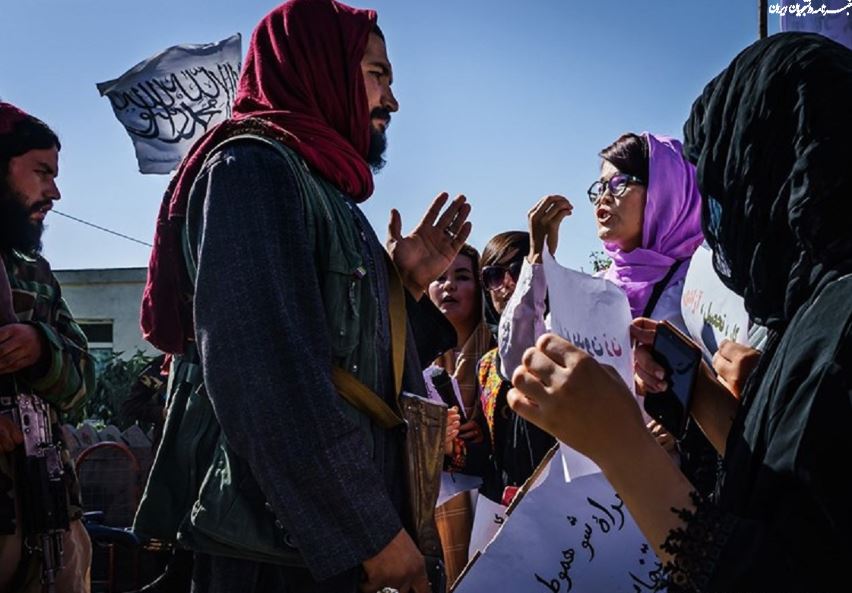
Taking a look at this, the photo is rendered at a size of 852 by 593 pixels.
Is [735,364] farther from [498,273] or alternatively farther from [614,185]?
[498,273]

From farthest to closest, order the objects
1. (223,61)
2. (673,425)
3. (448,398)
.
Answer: (223,61), (448,398), (673,425)

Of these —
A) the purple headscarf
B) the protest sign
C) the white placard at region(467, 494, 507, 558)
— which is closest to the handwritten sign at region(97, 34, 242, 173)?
the purple headscarf

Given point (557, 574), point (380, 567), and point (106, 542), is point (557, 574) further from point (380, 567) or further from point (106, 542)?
point (106, 542)

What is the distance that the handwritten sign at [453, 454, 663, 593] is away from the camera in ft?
5.40

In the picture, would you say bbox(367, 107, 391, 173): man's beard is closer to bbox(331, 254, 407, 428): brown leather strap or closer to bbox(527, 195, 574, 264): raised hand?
bbox(331, 254, 407, 428): brown leather strap

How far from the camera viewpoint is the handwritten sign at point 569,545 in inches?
64.8

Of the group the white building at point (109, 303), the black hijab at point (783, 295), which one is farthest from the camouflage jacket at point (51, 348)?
the white building at point (109, 303)

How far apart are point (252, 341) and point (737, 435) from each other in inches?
35.4

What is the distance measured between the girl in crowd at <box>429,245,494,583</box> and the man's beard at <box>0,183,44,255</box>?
66.8 inches

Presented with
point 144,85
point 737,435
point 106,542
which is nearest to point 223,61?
point 144,85

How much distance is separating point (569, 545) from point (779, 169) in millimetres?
790

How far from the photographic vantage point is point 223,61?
8758mm

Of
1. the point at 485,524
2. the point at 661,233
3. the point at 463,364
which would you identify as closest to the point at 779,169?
the point at 485,524

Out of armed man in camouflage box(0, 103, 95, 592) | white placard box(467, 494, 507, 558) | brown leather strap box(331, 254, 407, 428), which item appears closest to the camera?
brown leather strap box(331, 254, 407, 428)
